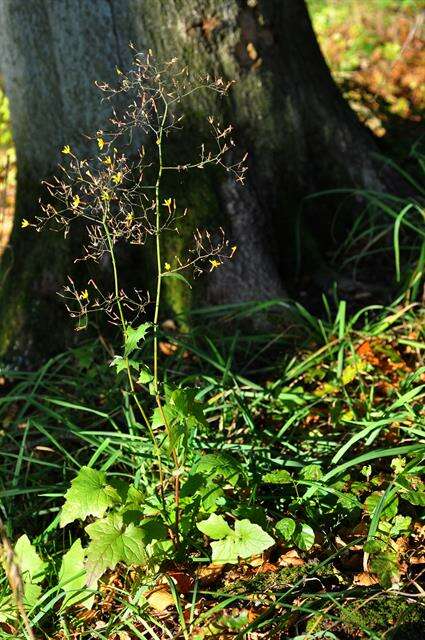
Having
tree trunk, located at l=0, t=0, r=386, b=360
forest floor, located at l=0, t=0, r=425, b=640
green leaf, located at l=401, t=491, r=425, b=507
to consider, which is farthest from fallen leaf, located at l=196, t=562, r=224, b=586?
tree trunk, located at l=0, t=0, r=386, b=360

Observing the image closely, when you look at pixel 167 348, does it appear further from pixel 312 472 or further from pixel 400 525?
pixel 400 525

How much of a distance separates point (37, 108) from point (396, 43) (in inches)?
166

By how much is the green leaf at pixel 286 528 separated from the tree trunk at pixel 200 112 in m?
1.36

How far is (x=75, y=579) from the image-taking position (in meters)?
2.31

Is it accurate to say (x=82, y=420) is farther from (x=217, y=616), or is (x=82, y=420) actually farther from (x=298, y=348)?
(x=217, y=616)

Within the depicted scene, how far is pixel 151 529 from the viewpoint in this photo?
2197 millimetres

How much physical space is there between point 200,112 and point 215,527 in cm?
189

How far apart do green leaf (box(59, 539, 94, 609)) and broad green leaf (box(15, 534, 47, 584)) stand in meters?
0.08

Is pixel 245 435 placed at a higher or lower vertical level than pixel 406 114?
lower

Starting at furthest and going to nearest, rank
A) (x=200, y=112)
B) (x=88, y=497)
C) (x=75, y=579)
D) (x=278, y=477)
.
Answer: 1. (x=200, y=112)
2. (x=278, y=477)
3. (x=75, y=579)
4. (x=88, y=497)

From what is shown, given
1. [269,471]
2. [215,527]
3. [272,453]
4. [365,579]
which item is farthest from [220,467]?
[365,579]

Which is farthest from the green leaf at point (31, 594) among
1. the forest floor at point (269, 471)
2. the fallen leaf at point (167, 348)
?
the fallen leaf at point (167, 348)

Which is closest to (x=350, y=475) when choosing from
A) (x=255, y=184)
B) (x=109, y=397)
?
(x=109, y=397)

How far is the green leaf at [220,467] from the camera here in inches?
92.6
